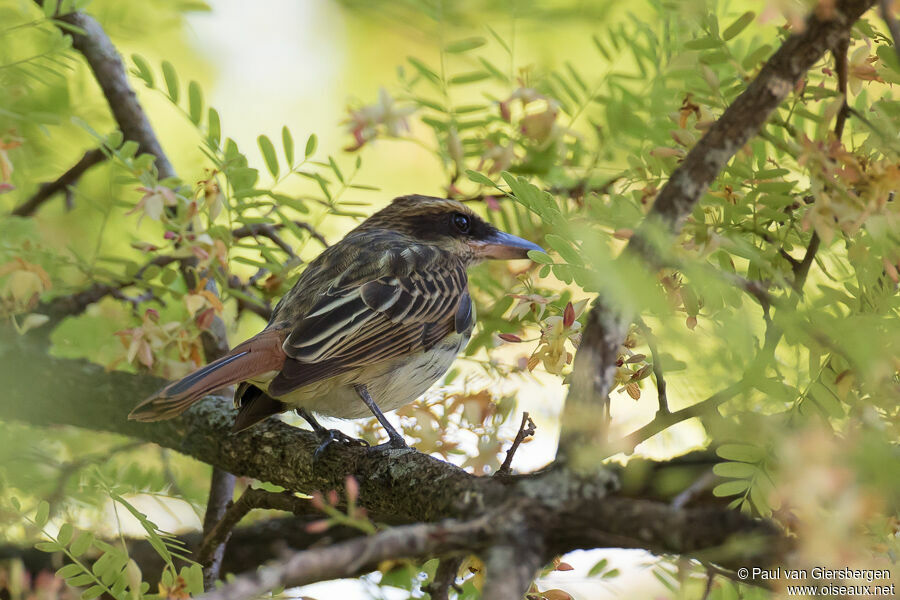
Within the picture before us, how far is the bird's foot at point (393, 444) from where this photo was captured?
8.66ft

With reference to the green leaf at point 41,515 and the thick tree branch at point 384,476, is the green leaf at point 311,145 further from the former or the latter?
the green leaf at point 41,515

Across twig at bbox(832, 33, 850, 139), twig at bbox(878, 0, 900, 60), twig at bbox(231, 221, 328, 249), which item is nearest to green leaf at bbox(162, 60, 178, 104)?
twig at bbox(231, 221, 328, 249)

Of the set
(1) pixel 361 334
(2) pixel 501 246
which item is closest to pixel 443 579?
(1) pixel 361 334

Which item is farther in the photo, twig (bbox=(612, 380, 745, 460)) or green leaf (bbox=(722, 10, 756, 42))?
Result: green leaf (bbox=(722, 10, 756, 42))

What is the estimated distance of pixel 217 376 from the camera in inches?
103

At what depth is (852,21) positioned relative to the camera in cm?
131

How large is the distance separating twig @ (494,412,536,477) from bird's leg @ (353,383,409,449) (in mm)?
775

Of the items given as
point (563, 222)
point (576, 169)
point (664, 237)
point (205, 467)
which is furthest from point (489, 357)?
point (664, 237)

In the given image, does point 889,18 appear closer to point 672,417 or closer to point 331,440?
point 672,417

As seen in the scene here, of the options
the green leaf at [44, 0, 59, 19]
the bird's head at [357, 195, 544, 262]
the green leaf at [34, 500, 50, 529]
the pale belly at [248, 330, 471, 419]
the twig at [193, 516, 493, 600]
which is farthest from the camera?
the bird's head at [357, 195, 544, 262]

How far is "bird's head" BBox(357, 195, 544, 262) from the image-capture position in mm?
3686

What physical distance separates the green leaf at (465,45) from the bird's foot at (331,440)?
1246 millimetres

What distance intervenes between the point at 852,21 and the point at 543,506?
0.83 m

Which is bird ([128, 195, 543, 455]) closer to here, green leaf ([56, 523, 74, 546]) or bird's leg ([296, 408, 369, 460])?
bird's leg ([296, 408, 369, 460])
